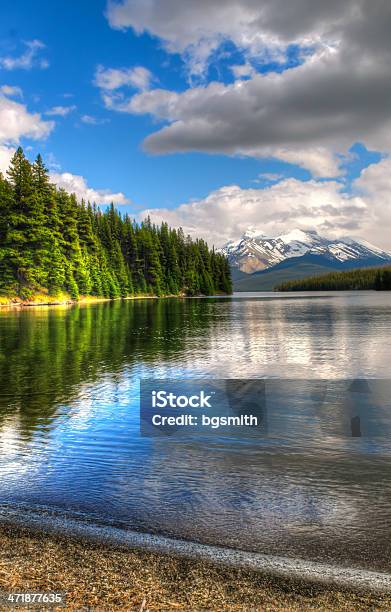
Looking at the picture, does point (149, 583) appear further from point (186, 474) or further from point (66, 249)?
point (66, 249)

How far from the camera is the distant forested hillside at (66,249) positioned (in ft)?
261

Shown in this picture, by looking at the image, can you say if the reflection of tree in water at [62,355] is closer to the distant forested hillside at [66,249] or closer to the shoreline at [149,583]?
the shoreline at [149,583]

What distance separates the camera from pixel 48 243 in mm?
84188

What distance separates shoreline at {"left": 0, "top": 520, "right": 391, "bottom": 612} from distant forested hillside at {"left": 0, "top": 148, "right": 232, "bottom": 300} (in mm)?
75772

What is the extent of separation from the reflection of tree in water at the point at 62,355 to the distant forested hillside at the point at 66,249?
39962mm

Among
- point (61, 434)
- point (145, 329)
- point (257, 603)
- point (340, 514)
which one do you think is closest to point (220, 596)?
point (257, 603)

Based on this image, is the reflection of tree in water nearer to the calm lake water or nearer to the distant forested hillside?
the calm lake water

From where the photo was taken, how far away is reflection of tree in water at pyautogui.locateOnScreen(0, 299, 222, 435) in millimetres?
15617

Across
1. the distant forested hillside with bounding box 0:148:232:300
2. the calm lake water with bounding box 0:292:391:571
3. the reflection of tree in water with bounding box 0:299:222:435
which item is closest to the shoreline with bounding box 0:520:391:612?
the calm lake water with bounding box 0:292:391:571

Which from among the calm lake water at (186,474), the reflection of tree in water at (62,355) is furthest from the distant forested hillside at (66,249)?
the calm lake water at (186,474)

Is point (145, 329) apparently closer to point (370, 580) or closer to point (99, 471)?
point (99, 471)

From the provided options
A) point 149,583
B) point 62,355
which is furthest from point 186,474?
point 62,355

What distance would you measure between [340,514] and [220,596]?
287cm

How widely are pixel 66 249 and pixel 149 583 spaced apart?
96063 millimetres
